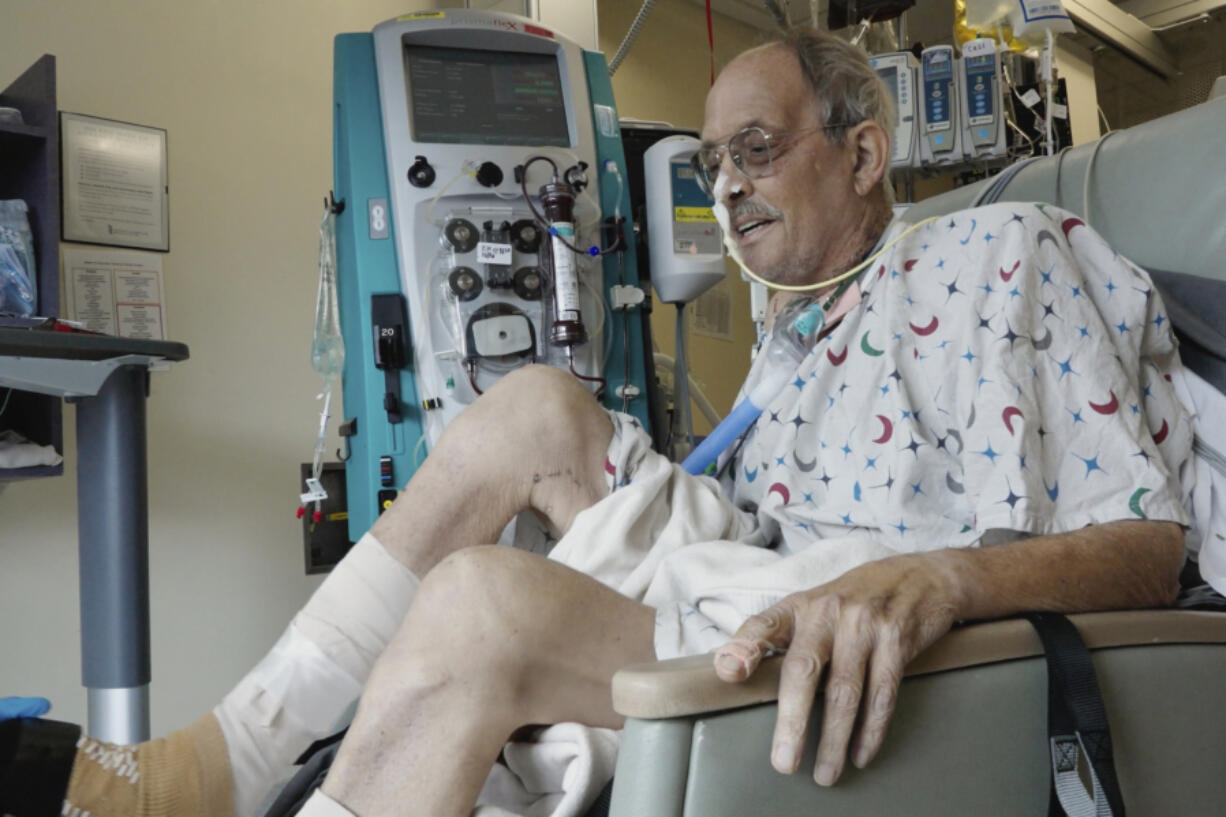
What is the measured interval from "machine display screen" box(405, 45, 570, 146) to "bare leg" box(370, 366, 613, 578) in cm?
118

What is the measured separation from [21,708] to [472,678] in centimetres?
41

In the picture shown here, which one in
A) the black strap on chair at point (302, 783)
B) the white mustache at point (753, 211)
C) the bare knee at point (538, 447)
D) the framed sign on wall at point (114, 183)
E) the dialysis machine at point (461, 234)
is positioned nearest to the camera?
the black strap on chair at point (302, 783)

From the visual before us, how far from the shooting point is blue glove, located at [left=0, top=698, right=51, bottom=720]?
873 mm

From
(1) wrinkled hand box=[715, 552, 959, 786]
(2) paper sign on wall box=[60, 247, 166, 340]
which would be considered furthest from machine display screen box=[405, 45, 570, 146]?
(1) wrinkled hand box=[715, 552, 959, 786]

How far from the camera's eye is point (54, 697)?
240 centimetres

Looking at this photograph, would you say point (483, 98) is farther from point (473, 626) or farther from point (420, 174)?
point (473, 626)

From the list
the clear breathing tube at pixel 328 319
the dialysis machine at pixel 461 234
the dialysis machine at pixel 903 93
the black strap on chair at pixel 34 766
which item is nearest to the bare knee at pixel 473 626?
the black strap on chair at pixel 34 766

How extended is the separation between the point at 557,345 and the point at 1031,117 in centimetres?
196

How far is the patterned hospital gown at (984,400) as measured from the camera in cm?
98

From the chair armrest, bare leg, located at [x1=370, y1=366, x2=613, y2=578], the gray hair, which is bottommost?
the chair armrest

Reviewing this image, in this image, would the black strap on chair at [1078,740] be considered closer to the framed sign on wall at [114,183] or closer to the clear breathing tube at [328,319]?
the clear breathing tube at [328,319]

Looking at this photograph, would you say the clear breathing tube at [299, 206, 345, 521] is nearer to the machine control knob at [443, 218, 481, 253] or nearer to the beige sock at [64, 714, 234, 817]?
the machine control knob at [443, 218, 481, 253]

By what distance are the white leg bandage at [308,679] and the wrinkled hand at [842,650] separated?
51cm

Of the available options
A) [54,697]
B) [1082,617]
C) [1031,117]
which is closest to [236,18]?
[54,697]
